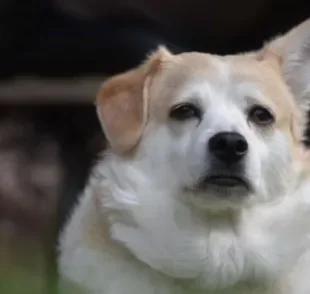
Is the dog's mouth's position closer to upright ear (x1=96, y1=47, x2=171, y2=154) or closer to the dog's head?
the dog's head

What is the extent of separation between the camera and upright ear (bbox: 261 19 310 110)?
7.27 feet

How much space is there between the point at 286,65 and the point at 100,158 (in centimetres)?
43

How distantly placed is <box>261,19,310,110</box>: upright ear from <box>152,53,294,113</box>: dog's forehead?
0.14 ft

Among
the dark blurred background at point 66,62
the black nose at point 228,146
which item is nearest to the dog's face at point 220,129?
the black nose at point 228,146

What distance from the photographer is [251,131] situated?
6.68 feet

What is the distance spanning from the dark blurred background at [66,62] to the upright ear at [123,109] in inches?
22.2

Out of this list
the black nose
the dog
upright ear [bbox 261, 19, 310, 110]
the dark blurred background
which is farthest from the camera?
the dark blurred background

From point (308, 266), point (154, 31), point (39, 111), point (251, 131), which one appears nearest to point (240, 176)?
point (251, 131)

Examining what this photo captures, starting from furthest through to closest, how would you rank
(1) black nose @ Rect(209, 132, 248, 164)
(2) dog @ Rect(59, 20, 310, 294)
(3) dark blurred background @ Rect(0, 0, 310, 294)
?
(3) dark blurred background @ Rect(0, 0, 310, 294), (2) dog @ Rect(59, 20, 310, 294), (1) black nose @ Rect(209, 132, 248, 164)

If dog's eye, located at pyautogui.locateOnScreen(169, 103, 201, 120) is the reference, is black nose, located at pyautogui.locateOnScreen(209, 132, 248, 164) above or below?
below

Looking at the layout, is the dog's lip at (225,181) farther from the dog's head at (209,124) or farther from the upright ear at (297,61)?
the upright ear at (297,61)

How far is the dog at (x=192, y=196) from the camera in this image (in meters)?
2.05

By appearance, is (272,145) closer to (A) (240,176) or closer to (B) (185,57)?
(A) (240,176)

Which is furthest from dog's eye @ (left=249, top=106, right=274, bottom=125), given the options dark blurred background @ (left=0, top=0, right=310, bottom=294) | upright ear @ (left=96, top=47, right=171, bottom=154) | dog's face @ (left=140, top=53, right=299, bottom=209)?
dark blurred background @ (left=0, top=0, right=310, bottom=294)
